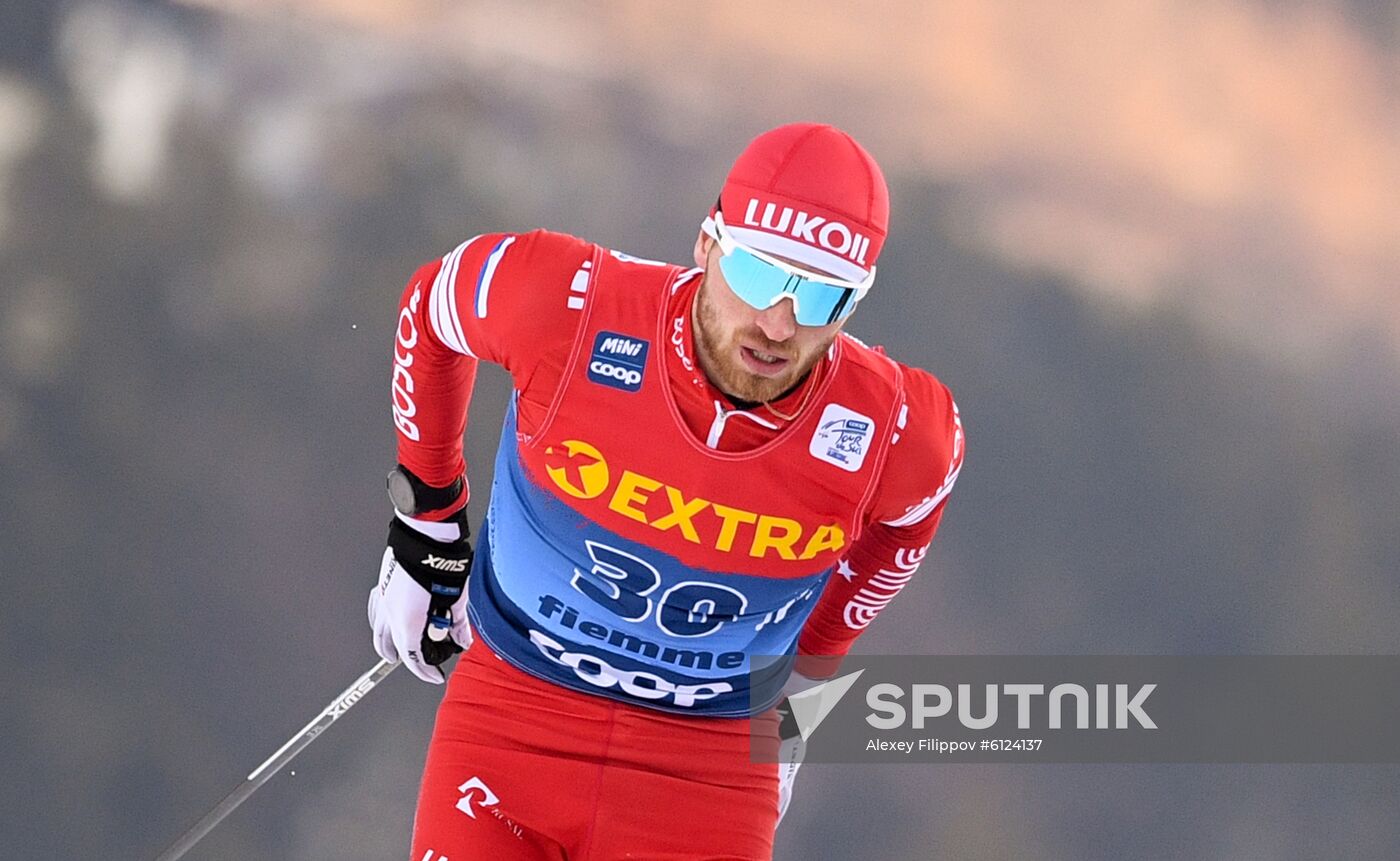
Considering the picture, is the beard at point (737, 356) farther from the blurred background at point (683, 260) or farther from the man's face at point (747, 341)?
the blurred background at point (683, 260)

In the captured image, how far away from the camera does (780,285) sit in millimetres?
2076

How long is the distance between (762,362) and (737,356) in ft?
0.13

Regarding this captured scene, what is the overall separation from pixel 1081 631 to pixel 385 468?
1.99m

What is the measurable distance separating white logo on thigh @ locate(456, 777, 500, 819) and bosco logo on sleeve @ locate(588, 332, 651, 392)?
0.62 meters

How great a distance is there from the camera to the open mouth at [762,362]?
7.00 feet

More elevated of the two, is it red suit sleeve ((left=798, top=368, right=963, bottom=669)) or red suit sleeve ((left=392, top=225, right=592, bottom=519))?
red suit sleeve ((left=392, top=225, right=592, bottom=519))

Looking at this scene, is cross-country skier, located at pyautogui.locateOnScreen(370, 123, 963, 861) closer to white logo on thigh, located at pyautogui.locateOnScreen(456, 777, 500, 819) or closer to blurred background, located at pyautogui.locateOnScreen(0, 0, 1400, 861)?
white logo on thigh, located at pyautogui.locateOnScreen(456, 777, 500, 819)

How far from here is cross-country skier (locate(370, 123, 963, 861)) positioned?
2.13 m

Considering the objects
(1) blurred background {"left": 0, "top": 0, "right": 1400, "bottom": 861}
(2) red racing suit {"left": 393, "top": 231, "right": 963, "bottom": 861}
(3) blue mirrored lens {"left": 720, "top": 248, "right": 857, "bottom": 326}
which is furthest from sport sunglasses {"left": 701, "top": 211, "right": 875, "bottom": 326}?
(1) blurred background {"left": 0, "top": 0, "right": 1400, "bottom": 861}

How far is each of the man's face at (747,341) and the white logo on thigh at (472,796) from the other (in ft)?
2.25

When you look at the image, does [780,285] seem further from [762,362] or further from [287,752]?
[287,752]

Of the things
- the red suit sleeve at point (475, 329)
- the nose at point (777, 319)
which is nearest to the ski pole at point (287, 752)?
the red suit sleeve at point (475, 329)

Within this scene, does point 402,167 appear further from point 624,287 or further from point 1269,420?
point 1269,420

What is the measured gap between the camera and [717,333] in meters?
2.15
